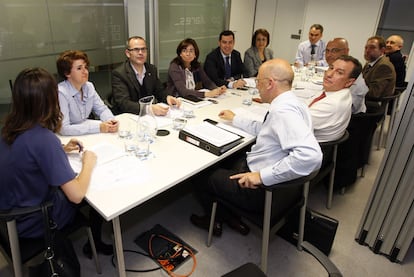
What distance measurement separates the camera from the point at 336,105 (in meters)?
2.07

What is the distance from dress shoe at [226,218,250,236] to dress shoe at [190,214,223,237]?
0.10m

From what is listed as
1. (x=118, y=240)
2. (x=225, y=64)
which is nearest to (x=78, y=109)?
(x=118, y=240)

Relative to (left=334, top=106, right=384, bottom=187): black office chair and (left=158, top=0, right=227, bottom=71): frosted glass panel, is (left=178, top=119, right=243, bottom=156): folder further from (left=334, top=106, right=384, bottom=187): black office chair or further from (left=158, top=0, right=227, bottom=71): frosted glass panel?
(left=158, top=0, right=227, bottom=71): frosted glass panel

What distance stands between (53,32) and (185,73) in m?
1.49

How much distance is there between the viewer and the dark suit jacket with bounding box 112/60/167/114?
2.55 metres

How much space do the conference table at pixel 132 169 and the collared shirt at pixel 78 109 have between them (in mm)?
55

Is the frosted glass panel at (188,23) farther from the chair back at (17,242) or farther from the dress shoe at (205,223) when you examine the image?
the chair back at (17,242)

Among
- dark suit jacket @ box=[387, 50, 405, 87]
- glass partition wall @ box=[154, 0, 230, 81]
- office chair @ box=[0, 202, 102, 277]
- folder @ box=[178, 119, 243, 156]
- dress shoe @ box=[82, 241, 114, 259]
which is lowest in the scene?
dress shoe @ box=[82, 241, 114, 259]

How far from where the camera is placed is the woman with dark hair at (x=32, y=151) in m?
1.25

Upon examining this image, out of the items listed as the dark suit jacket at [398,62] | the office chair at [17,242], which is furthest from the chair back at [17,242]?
the dark suit jacket at [398,62]

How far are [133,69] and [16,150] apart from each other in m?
1.62

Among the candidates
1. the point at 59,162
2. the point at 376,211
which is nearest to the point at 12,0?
the point at 59,162

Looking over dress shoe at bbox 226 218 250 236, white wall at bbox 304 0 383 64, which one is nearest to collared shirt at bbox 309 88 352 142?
dress shoe at bbox 226 218 250 236

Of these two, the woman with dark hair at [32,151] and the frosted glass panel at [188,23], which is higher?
the frosted glass panel at [188,23]
